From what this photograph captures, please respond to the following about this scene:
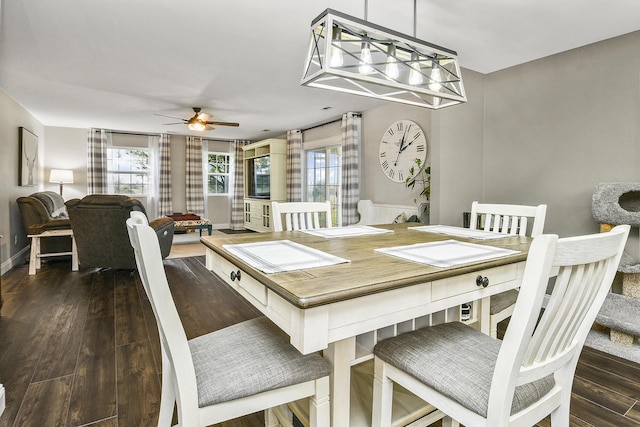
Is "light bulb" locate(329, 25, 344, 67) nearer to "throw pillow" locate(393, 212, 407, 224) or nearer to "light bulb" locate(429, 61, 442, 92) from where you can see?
"light bulb" locate(429, 61, 442, 92)

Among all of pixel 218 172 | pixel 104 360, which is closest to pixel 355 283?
pixel 104 360

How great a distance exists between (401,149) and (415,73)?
110 inches

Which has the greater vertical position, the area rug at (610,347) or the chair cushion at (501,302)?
the chair cushion at (501,302)

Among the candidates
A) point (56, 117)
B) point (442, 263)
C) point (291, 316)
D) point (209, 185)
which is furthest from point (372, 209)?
point (56, 117)

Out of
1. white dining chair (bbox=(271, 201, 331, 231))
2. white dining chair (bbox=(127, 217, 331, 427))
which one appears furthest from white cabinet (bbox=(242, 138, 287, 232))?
white dining chair (bbox=(127, 217, 331, 427))

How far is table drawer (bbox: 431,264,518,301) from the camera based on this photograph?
1106 mm

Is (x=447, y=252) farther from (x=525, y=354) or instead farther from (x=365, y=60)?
(x=365, y=60)

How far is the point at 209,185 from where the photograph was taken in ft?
26.7

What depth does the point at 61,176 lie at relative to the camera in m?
6.11

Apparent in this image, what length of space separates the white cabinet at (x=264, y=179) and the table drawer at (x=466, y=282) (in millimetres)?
5583

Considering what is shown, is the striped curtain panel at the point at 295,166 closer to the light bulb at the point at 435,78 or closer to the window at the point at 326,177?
the window at the point at 326,177

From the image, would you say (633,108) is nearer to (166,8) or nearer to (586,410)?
(586,410)

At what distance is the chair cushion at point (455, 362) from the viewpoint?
35.8 inches

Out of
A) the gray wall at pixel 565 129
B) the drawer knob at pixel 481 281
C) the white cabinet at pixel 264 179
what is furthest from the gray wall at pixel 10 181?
the gray wall at pixel 565 129
